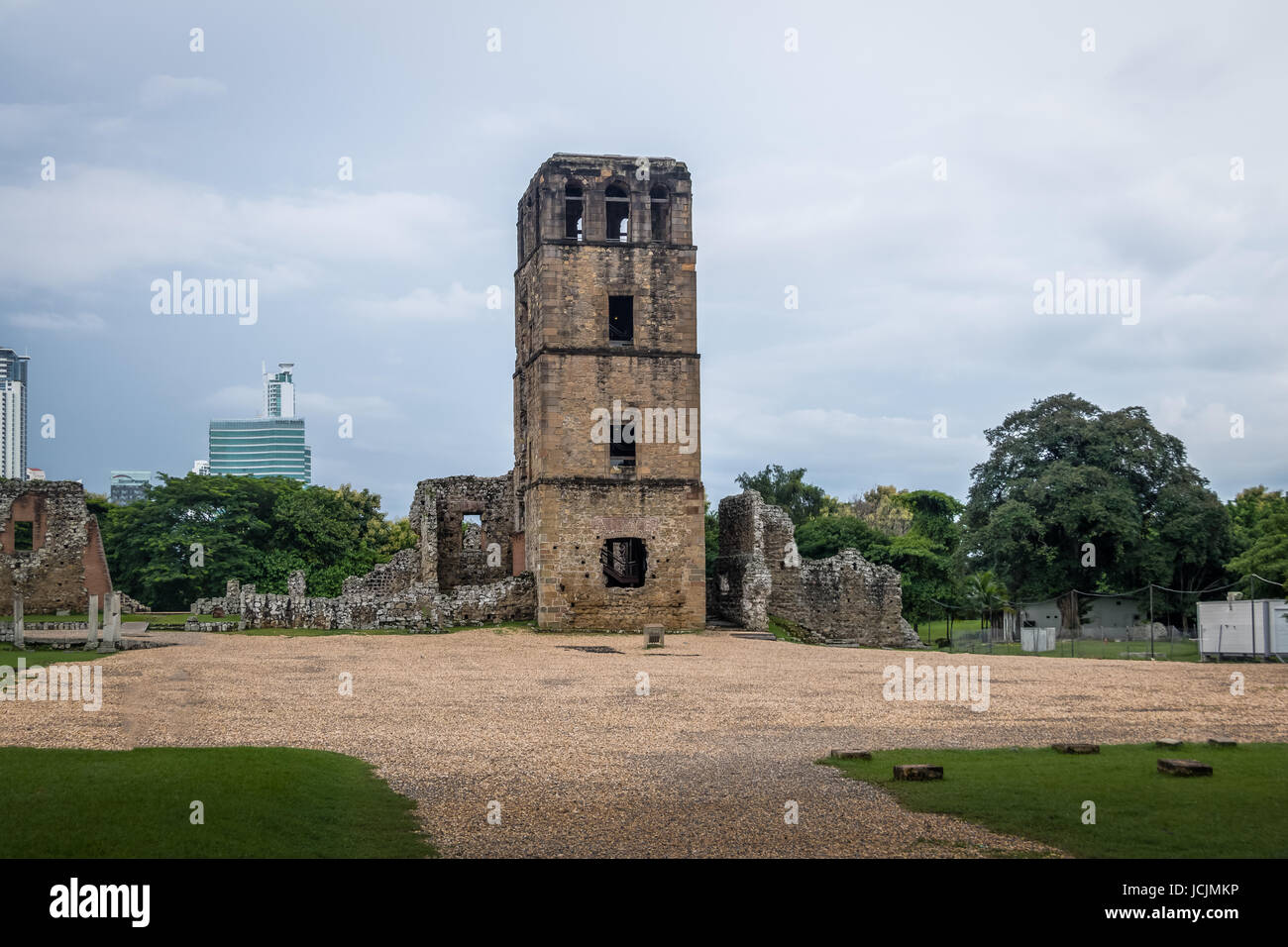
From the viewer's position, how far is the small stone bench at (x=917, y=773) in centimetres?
1045

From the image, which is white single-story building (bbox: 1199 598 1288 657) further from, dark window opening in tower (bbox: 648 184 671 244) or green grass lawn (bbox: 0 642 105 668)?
green grass lawn (bbox: 0 642 105 668)

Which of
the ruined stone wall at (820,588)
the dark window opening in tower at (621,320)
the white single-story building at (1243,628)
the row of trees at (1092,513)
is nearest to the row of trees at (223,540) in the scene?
the dark window opening in tower at (621,320)

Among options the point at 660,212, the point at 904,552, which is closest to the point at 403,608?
the point at 660,212

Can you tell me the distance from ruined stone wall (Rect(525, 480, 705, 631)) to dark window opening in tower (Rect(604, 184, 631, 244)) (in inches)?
334

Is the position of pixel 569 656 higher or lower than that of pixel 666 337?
lower

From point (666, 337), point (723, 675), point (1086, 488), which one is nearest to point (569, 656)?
point (723, 675)

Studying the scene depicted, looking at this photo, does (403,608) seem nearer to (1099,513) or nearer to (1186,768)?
(1099,513)

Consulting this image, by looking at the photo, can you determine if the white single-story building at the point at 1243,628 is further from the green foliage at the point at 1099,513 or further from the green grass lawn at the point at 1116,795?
the green grass lawn at the point at 1116,795

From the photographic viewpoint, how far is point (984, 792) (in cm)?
975

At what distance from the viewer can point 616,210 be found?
38.8 meters

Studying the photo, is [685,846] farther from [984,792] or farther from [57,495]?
[57,495]

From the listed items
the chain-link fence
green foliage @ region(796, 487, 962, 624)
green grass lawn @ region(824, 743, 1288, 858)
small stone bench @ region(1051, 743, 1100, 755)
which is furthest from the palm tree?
green grass lawn @ region(824, 743, 1288, 858)

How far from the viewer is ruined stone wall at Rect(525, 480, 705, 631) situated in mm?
33188
